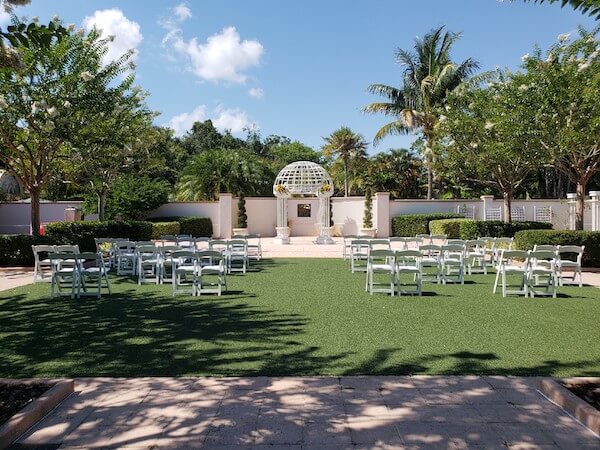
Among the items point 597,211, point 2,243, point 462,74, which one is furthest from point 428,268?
point 462,74

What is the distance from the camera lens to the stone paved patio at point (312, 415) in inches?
129

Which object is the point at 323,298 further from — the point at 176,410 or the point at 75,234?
the point at 75,234

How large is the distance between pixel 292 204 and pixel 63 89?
19038mm

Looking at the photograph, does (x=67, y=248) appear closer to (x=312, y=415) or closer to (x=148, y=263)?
(x=148, y=263)

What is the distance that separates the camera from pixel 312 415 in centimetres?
366

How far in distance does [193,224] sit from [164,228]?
2.57 m

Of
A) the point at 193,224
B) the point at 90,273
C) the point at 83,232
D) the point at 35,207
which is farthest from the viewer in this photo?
the point at 193,224

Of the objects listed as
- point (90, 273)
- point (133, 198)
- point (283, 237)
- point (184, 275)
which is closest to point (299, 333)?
point (90, 273)

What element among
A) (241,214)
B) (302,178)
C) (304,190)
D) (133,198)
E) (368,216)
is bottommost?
(368,216)

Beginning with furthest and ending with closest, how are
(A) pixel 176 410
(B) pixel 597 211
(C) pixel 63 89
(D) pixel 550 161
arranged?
(B) pixel 597 211
(D) pixel 550 161
(C) pixel 63 89
(A) pixel 176 410

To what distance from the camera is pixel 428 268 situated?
43.4ft

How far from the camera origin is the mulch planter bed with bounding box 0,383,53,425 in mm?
3637

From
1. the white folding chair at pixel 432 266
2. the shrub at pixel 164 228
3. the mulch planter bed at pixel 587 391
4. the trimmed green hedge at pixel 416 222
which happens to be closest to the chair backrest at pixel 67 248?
the white folding chair at pixel 432 266

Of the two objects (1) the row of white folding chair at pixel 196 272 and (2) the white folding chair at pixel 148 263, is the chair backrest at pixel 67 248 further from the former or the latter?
(1) the row of white folding chair at pixel 196 272
